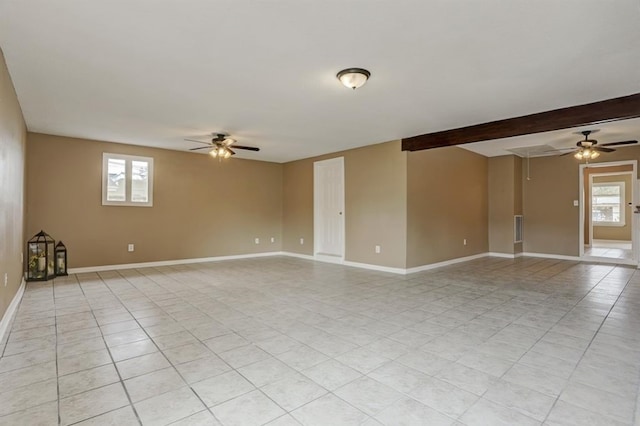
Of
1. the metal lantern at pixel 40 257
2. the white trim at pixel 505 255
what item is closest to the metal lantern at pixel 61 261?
the metal lantern at pixel 40 257

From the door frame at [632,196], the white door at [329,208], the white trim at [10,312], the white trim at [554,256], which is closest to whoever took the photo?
the white trim at [10,312]

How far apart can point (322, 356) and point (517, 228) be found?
24.6 ft

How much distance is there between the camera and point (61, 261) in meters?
5.43

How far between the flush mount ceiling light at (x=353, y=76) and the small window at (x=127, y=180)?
16.2ft

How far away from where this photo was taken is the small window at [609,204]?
11102 mm

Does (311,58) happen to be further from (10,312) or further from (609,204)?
Result: (609,204)

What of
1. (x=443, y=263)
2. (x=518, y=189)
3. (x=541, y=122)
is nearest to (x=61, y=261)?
(x=443, y=263)

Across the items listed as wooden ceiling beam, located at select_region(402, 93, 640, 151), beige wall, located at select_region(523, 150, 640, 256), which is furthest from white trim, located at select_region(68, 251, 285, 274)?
beige wall, located at select_region(523, 150, 640, 256)

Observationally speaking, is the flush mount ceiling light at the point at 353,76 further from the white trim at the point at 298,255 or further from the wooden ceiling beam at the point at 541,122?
the white trim at the point at 298,255

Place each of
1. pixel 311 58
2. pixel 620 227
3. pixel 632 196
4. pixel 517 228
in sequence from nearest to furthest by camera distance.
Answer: pixel 311 58 → pixel 632 196 → pixel 517 228 → pixel 620 227

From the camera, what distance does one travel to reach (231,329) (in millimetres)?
3008

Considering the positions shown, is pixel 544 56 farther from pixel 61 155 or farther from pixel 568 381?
pixel 61 155

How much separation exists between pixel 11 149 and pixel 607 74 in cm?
590

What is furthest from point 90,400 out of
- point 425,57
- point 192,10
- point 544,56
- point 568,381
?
point 544,56
